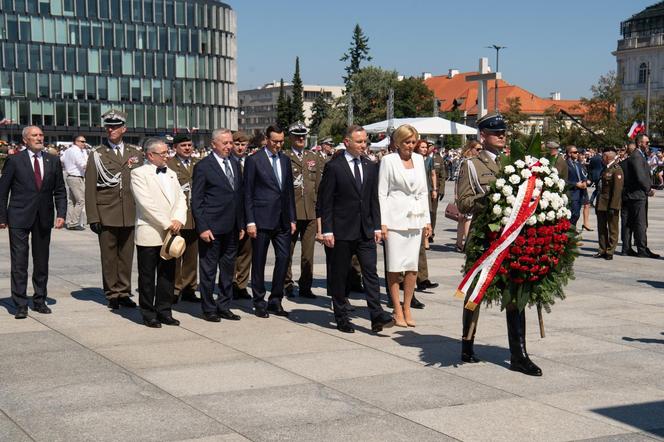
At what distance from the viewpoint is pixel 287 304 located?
1002 centimetres

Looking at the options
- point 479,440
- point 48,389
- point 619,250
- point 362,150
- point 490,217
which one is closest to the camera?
point 479,440

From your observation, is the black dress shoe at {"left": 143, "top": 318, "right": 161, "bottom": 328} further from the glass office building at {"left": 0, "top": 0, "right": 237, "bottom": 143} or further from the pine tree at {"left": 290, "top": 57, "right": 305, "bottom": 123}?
the pine tree at {"left": 290, "top": 57, "right": 305, "bottom": 123}

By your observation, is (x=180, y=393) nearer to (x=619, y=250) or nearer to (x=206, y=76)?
(x=619, y=250)

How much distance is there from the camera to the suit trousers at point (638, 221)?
1484cm

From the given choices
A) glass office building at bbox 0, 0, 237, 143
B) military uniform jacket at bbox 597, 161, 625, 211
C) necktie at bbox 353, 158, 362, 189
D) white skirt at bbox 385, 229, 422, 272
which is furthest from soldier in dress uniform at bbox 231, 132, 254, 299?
glass office building at bbox 0, 0, 237, 143

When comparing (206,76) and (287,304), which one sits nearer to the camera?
(287,304)

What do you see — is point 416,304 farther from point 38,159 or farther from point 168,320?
point 38,159

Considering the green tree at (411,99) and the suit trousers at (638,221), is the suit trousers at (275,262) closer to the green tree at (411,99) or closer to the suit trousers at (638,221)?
the suit trousers at (638,221)

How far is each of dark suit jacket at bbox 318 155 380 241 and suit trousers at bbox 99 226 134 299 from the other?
2.52m

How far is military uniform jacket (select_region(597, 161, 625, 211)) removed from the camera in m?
15.0

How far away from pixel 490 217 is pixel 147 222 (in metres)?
3.56

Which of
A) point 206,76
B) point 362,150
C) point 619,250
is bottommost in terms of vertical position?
point 619,250

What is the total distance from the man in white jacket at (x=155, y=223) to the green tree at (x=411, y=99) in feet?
333

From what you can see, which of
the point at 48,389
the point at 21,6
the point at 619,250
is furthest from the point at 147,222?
the point at 21,6
